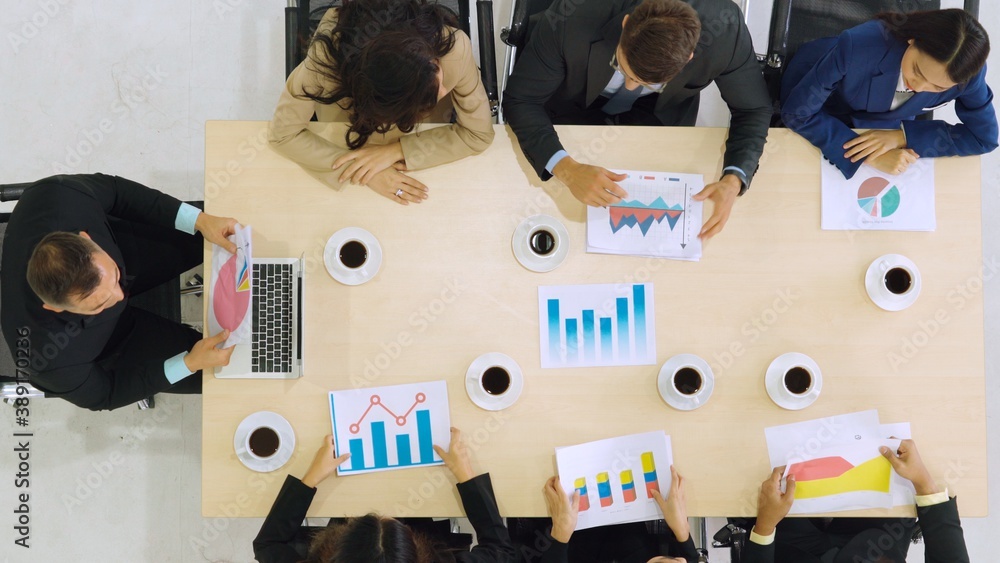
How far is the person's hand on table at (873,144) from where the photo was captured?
1.70 metres

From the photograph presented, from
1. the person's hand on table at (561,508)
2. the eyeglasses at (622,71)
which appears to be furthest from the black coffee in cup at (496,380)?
the eyeglasses at (622,71)

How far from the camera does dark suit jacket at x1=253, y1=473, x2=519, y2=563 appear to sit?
62.5 inches

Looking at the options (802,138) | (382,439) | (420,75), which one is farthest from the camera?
(802,138)

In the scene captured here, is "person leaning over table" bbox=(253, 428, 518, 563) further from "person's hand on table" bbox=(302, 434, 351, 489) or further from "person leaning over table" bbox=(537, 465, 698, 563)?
"person leaning over table" bbox=(537, 465, 698, 563)

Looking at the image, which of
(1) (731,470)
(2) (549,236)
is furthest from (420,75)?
(1) (731,470)

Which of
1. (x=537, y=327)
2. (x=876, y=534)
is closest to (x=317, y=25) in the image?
(x=537, y=327)

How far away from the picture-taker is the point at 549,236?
1.72m

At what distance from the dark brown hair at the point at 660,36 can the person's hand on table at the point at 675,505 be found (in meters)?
0.93

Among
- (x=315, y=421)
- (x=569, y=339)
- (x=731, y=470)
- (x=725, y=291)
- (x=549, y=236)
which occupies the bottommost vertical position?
(x=731, y=470)

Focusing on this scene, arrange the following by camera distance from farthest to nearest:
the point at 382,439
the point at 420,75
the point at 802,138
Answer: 1. the point at 802,138
2. the point at 382,439
3. the point at 420,75

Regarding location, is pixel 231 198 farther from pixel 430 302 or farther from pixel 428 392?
pixel 428 392

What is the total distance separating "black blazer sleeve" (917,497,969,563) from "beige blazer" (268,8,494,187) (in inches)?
54.3

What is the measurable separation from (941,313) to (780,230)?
0.44m

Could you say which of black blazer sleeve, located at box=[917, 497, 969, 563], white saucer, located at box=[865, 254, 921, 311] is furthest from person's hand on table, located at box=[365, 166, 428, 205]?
black blazer sleeve, located at box=[917, 497, 969, 563]
